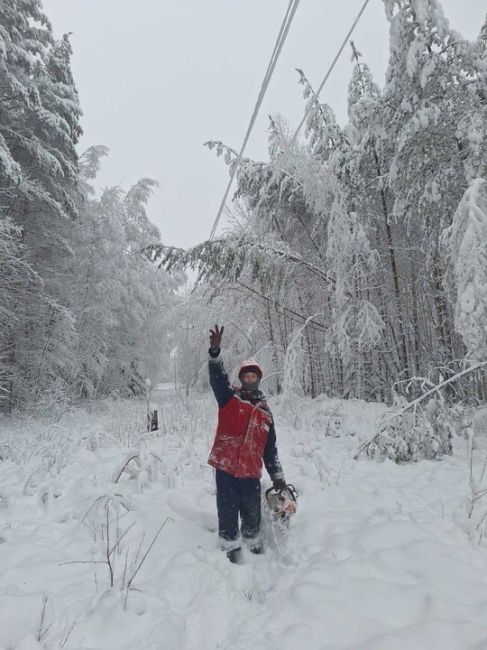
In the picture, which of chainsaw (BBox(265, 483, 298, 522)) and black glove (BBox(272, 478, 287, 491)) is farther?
black glove (BBox(272, 478, 287, 491))

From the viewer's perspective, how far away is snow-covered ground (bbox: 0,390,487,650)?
6.63 ft

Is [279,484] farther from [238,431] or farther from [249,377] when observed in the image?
[249,377]

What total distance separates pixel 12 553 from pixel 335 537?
249 centimetres

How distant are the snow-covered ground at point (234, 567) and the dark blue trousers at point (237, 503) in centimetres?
21

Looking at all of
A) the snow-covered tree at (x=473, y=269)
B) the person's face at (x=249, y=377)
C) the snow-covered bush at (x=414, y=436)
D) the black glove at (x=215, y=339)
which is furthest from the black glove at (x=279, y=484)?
the snow-covered tree at (x=473, y=269)

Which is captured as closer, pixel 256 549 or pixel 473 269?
pixel 256 549

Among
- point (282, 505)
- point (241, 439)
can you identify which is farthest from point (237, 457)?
point (282, 505)

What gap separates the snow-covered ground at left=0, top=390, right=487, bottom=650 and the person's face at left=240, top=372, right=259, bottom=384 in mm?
1336

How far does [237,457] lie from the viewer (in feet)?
10.8

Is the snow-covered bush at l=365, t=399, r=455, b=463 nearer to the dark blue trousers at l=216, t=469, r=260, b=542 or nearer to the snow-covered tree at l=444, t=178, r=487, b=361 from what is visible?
the snow-covered tree at l=444, t=178, r=487, b=361

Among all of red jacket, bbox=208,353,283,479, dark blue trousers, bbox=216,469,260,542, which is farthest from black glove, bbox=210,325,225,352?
dark blue trousers, bbox=216,469,260,542

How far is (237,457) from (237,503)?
41 cm

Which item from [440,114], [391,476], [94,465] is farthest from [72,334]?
[440,114]

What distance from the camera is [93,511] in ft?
11.7
